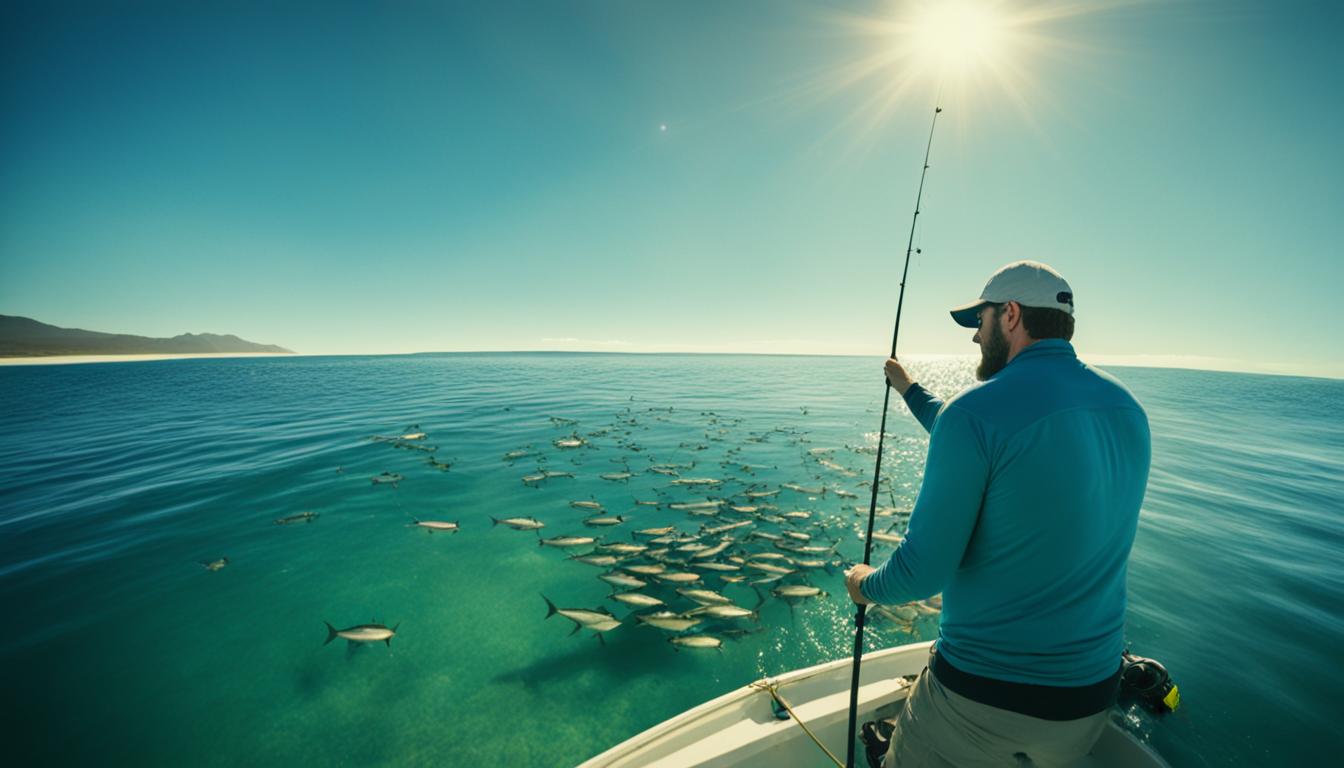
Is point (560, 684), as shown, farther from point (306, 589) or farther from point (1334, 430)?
point (1334, 430)

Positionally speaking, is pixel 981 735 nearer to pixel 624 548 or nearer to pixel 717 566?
pixel 717 566

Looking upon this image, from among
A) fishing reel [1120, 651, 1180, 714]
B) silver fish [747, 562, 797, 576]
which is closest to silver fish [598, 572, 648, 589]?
silver fish [747, 562, 797, 576]

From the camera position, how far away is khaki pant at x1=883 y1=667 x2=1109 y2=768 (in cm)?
208

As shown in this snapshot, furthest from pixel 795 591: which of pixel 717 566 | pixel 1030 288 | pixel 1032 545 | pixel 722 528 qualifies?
pixel 1030 288

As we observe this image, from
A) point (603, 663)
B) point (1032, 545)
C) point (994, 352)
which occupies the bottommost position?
point (603, 663)

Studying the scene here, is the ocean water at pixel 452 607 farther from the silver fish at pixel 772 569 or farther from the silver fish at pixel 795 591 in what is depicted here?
the silver fish at pixel 772 569

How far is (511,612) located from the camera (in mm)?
7055

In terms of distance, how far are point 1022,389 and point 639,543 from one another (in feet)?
26.8

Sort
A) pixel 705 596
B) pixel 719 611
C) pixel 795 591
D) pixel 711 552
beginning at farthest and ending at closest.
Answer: pixel 711 552 < pixel 795 591 < pixel 705 596 < pixel 719 611

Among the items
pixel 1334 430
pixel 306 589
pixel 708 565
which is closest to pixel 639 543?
pixel 708 565

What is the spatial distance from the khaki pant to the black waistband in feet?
0.13

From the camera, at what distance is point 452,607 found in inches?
281

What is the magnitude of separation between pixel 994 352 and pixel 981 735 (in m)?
2.14

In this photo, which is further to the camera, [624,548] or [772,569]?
[624,548]
